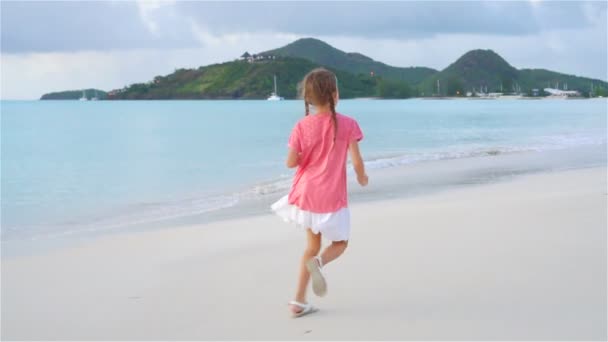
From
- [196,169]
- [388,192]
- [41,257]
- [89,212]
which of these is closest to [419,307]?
[41,257]

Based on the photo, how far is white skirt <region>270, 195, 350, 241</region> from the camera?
12.8 ft

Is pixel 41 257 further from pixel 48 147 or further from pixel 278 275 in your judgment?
pixel 48 147

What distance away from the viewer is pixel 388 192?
1027 centimetres

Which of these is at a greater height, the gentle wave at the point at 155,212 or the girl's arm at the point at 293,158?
the girl's arm at the point at 293,158

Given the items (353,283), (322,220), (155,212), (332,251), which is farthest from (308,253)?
(155,212)

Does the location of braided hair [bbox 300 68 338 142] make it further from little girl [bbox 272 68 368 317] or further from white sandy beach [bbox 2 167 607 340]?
white sandy beach [bbox 2 167 607 340]

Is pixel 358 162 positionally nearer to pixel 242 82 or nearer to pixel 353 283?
pixel 353 283

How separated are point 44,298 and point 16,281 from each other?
732 mm

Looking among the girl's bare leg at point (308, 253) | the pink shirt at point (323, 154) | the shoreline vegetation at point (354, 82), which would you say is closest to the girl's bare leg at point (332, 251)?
the girl's bare leg at point (308, 253)

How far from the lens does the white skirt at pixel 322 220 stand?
3914mm

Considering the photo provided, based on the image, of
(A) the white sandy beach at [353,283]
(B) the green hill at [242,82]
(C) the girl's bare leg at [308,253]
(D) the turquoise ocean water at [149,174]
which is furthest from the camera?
(B) the green hill at [242,82]

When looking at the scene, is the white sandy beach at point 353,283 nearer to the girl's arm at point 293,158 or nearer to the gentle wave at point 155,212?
the girl's arm at point 293,158

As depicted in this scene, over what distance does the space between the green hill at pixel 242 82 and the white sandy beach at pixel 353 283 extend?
11193 cm

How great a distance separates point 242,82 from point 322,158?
128 metres
